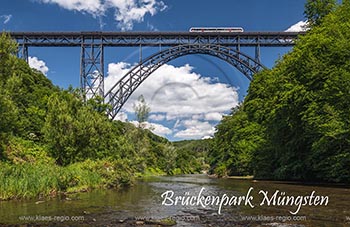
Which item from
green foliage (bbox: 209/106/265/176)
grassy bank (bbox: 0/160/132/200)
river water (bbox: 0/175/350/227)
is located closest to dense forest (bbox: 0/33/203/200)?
grassy bank (bbox: 0/160/132/200)

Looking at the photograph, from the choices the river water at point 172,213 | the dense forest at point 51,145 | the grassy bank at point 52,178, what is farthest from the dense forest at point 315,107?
the grassy bank at point 52,178

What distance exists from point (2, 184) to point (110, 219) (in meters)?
8.37

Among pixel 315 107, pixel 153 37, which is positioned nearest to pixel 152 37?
pixel 153 37

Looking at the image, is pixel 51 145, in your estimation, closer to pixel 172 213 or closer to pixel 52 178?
pixel 52 178

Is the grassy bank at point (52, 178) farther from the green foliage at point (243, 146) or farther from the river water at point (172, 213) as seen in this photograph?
the green foliage at point (243, 146)

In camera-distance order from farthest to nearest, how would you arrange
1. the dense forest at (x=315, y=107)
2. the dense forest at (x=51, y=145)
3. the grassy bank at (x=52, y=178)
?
the dense forest at (x=315, y=107), the dense forest at (x=51, y=145), the grassy bank at (x=52, y=178)

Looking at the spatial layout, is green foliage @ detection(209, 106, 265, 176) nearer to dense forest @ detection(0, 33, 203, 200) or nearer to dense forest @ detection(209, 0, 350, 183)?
dense forest @ detection(209, 0, 350, 183)

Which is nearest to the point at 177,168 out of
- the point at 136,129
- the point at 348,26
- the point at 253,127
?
the point at 136,129

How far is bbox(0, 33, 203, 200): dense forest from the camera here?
20609 millimetres

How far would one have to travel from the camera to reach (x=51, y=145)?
31938mm

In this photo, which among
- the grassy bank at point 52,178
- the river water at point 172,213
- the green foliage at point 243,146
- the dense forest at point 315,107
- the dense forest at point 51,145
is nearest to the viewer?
the river water at point 172,213

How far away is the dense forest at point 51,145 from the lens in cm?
2061

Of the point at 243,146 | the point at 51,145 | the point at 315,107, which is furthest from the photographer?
the point at 243,146

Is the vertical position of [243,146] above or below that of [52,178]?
below
